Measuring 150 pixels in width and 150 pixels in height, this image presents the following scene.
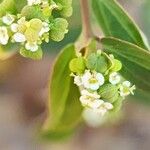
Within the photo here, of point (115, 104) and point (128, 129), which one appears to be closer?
point (115, 104)

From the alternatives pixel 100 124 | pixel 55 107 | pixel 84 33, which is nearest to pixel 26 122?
pixel 100 124

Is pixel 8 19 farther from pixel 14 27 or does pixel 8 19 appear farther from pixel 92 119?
pixel 92 119

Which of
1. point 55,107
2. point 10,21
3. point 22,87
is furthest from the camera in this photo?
point 22,87

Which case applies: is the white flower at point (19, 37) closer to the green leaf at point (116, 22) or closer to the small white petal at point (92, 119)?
the green leaf at point (116, 22)

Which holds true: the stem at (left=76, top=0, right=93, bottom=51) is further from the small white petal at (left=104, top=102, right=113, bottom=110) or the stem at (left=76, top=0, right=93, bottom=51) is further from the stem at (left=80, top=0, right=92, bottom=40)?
the small white petal at (left=104, top=102, right=113, bottom=110)

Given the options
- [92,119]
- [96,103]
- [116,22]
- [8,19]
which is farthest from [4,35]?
[92,119]

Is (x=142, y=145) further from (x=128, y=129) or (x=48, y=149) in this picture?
(x=48, y=149)

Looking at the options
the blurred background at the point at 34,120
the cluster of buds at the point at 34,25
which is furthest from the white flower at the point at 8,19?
the blurred background at the point at 34,120
